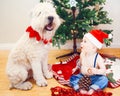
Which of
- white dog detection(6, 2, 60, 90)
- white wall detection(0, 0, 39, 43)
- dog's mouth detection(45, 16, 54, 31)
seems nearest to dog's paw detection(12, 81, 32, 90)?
white dog detection(6, 2, 60, 90)

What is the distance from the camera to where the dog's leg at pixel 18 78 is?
2412mm

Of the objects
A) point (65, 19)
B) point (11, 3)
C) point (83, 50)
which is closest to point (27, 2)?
point (11, 3)

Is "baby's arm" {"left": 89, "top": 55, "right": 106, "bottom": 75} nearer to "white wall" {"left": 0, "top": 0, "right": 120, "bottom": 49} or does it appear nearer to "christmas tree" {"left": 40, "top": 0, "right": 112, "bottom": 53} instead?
"christmas tree" {"left": 40, "top": 0, "right": 112, "bottom": 53}

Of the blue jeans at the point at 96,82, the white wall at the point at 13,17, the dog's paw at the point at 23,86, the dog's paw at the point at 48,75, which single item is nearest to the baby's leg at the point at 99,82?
the blue jeans at the point at 96,82

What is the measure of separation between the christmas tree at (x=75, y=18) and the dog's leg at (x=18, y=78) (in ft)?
2.24

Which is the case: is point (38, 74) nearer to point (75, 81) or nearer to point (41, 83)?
point (41, 83)

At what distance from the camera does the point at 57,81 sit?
2.66 m

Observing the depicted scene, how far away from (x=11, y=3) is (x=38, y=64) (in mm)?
1249

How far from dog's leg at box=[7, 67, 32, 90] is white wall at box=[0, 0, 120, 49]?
1.17 metres

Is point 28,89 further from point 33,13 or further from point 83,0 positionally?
point 83,0

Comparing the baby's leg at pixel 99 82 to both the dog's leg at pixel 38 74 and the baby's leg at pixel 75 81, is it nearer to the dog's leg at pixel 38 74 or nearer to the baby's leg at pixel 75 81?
the baby's leg at pixel 75 81

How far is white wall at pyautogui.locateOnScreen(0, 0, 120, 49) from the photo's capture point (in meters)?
3.37

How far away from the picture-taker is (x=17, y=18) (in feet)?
11.3

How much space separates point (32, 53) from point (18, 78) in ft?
0.91
